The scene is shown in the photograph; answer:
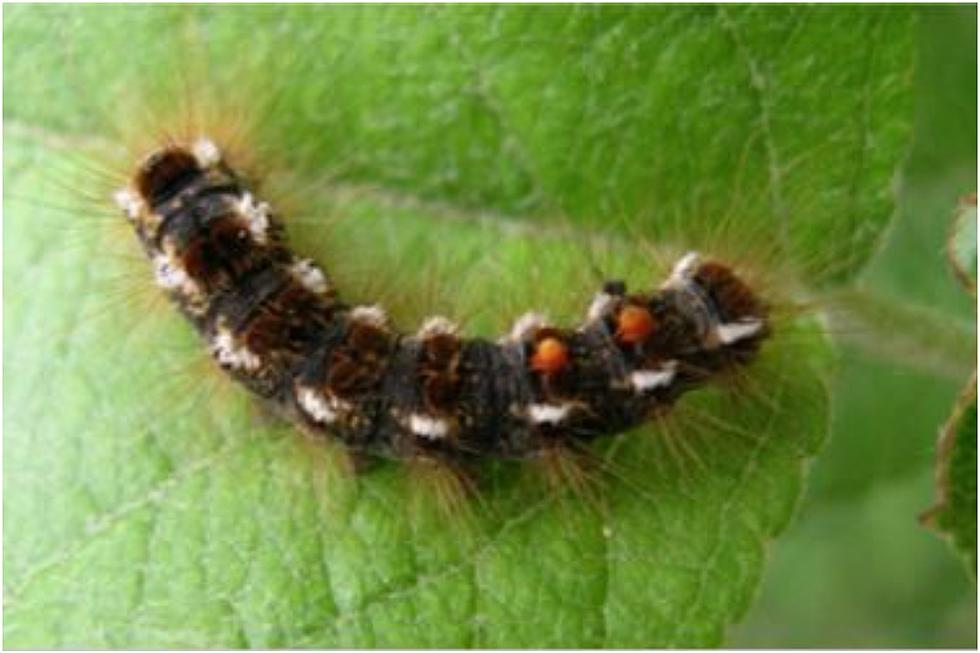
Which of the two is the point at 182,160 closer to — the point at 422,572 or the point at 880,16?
the point at 422,572

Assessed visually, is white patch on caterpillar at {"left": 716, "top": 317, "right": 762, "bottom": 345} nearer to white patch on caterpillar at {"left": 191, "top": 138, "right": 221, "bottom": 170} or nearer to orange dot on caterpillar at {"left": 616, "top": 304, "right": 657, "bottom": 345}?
orange dot on caterpillar at {"left": 616, "top": 304, "right": 657, "bottom": 345}

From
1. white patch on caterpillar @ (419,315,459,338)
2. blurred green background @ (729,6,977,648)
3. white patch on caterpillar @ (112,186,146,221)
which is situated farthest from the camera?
blurred green background @ (729,6,977,648)

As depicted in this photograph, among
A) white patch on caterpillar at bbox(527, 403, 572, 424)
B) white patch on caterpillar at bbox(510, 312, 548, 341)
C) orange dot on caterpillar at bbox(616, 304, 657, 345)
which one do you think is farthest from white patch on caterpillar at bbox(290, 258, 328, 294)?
orange dot on caterpillar at bbox(616, 304, 657, 345)

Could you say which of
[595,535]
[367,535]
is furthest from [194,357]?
[595,535]

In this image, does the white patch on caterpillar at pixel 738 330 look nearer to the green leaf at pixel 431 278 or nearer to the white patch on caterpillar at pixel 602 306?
the green leaf at pixel 431 278

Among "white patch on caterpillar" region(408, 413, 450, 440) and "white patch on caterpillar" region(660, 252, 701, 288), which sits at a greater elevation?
"white patch on caterpillar" region(660, 252, 701, 288)

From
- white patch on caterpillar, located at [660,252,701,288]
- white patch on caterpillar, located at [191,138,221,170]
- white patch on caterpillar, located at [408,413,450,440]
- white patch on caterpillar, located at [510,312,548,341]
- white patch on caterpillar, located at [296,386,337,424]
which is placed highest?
white patch on caterpillar, located at [191,138,221,170]
